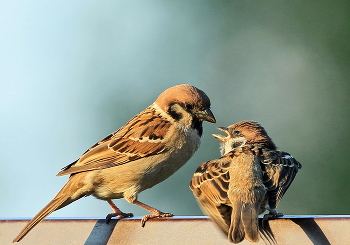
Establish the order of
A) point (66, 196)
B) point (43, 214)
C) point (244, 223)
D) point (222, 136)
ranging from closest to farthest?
point (244, 223), point (43, 214), point (66, 196), point (222, 136)

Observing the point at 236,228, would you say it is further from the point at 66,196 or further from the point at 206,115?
the point at 66,196

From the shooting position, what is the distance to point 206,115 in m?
5.52

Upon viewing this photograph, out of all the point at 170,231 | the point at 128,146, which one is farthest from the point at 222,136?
the point at 170,231

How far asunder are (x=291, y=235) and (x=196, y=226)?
546 mm

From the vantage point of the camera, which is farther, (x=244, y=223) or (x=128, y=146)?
(x=128, y=146)

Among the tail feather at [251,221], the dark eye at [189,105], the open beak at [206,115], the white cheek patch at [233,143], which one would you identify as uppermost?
the dark eye at [189,105]

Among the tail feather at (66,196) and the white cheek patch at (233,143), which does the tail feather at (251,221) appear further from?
the white cheek patch at (233,143)

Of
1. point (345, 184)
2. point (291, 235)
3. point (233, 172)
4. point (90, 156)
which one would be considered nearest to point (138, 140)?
point (90, 156)

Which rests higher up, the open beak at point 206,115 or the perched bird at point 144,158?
the open beak at point 206,115

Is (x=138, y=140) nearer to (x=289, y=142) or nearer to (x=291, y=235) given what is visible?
(x=291, y=235)

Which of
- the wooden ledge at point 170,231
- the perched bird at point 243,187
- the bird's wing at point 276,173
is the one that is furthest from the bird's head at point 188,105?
the wooden ledge at point 170,231

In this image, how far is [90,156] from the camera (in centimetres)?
560

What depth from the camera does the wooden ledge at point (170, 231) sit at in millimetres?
3926

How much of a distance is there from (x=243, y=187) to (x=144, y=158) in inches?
44.2
